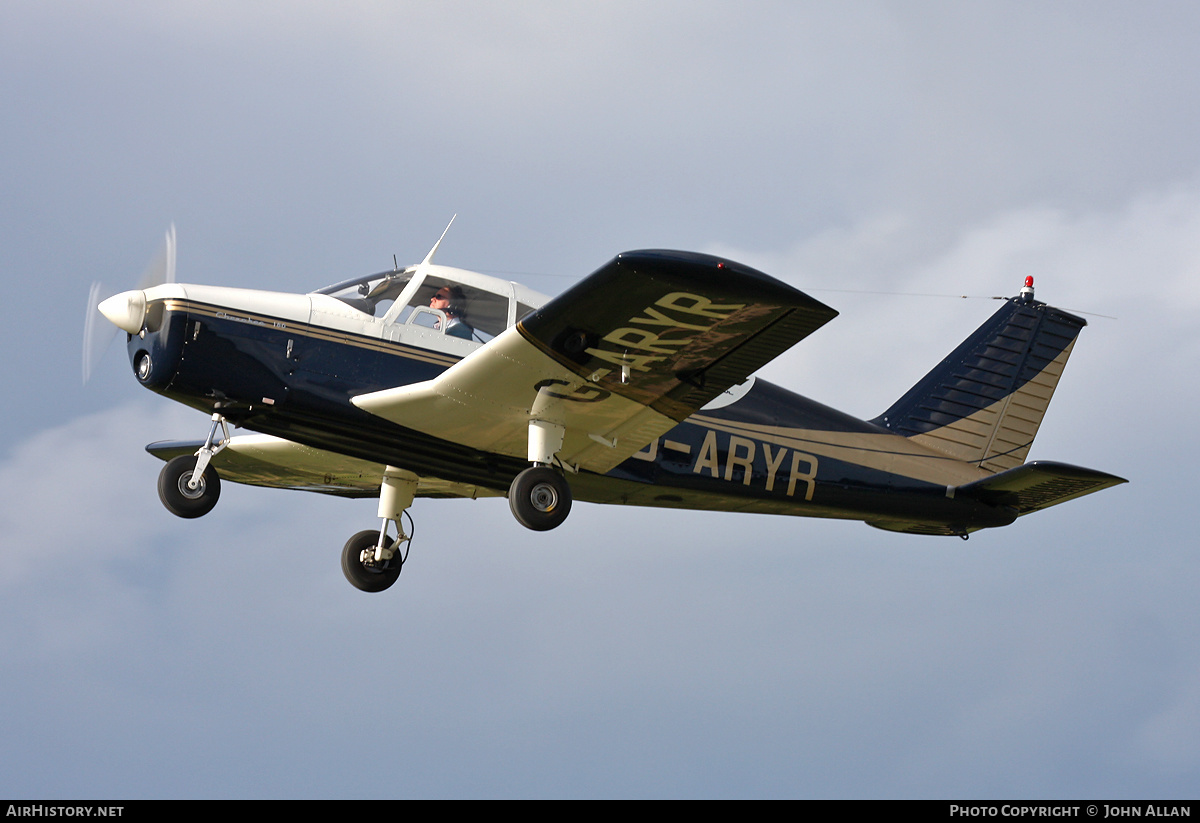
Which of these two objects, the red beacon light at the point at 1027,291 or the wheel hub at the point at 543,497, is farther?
the red beacon light at the point at 1027,291

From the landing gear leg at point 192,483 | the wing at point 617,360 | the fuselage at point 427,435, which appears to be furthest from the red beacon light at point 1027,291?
the landing gear leg at point 192,483

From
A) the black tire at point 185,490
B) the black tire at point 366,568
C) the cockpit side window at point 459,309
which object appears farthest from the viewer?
the black tire at point 366,568

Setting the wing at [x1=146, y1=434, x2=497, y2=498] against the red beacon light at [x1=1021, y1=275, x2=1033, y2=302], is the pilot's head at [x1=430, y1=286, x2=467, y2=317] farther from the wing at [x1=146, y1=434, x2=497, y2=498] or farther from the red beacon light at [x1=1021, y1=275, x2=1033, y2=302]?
the red beacon light at [x1=1021, y1=275, x2=1033, y2=302]

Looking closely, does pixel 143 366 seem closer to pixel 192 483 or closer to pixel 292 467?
pixel 192 483

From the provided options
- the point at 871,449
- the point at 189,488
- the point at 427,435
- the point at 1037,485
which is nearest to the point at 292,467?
the point at 189,488

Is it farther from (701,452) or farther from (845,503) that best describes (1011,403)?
(701,452)

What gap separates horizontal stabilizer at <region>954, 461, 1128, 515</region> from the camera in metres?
13.2

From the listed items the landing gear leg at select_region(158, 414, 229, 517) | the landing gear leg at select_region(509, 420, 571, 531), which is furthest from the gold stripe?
the landing gear leg at select_region(158, 414, 229, 517)

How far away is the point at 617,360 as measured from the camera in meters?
12.0

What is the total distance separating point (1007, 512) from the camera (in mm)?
14672

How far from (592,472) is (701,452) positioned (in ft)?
3.48

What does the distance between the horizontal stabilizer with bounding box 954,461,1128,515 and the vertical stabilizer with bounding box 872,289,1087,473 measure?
885mm

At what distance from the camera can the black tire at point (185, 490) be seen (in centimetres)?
1291

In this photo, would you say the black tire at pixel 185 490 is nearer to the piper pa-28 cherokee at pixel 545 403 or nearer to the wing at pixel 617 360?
the piper pa-28 cherokee at pixel 545 403
